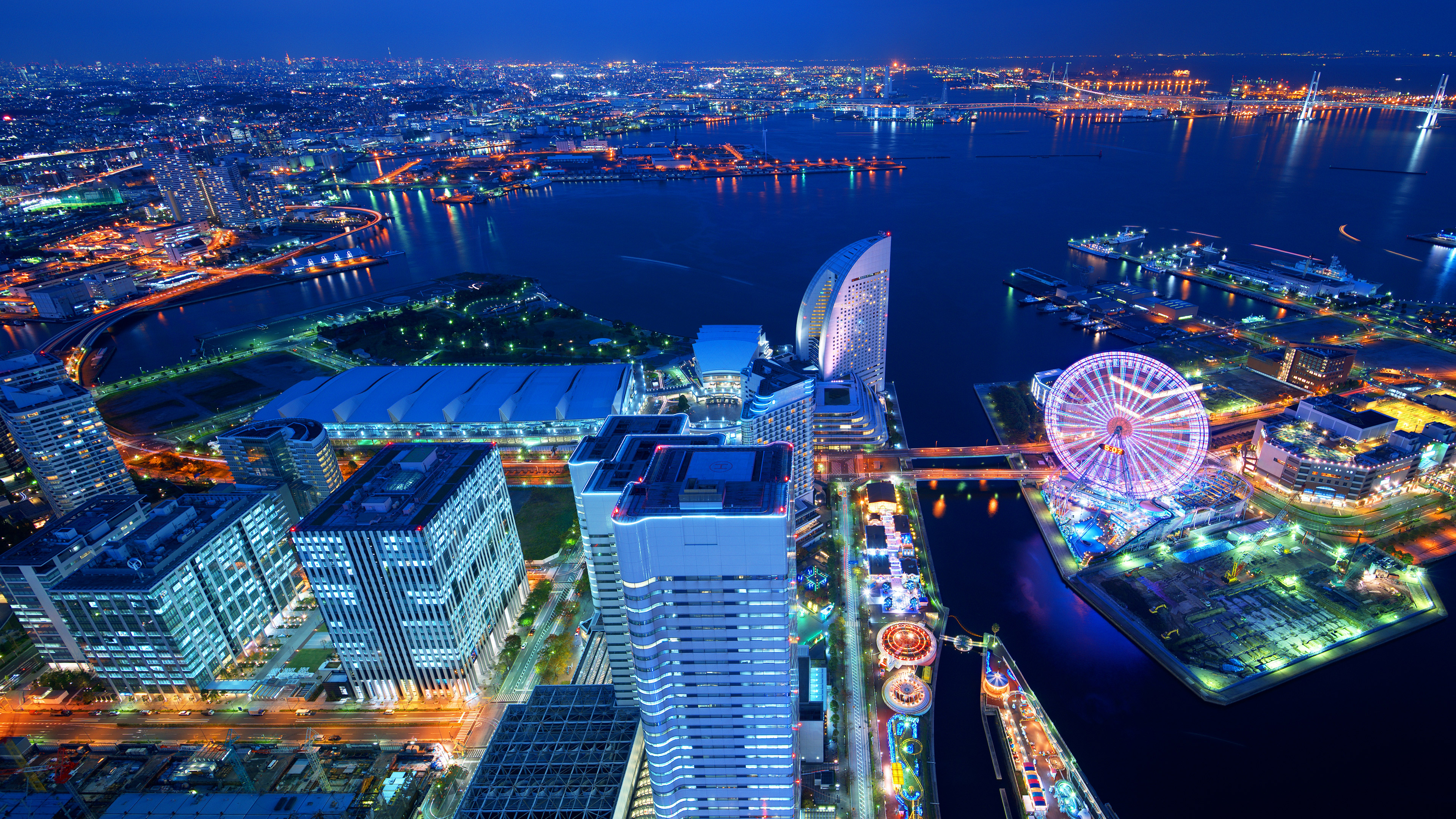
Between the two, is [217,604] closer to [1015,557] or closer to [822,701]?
[822,701]

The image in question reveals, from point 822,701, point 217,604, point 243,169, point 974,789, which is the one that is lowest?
point 974,789

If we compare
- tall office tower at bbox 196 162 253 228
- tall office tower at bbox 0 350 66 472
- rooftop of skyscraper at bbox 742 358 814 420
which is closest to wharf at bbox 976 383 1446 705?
rooftop of skyscraper at bbox 742 358 814 420

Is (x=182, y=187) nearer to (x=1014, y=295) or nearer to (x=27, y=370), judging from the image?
(x=27, y=370)

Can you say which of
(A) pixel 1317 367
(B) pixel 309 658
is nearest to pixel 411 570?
(B) pixel 309 658

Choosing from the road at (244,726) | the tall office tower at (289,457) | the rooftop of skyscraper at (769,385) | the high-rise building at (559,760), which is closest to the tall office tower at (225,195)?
the tall office tower at (289,457)

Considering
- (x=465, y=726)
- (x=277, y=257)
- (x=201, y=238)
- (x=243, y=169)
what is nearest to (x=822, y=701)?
(x=465, y=726)

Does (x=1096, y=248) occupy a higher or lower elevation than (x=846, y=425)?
higher

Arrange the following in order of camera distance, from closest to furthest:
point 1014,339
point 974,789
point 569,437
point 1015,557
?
point 974,789 < point 1015,557 < point 569,437 < point 1014,339
